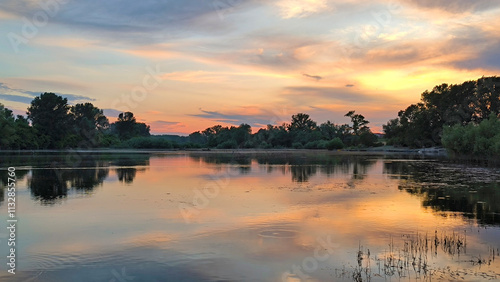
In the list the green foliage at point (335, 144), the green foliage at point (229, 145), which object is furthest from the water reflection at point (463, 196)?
the green foliage at point (229, 145)

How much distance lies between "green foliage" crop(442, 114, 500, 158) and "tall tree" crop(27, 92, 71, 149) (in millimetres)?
100129

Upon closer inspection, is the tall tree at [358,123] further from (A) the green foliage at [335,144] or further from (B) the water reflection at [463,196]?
(B) the water reflection at [463,196]

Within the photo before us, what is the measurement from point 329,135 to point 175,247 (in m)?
165

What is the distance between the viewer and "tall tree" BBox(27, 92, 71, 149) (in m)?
111

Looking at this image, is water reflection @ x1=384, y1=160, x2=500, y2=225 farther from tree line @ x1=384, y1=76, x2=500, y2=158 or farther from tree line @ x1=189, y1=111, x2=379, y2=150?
tree line @ x1=189, y1=111, x2=379, y2=150

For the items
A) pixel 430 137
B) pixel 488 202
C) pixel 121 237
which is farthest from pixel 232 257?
pixel 430 137

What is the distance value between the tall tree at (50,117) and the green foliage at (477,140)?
100129 mm

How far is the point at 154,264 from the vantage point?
977 cm

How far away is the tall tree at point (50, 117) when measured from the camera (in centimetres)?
11138

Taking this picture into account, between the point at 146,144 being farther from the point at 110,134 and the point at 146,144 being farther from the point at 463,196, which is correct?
the point at 463,196

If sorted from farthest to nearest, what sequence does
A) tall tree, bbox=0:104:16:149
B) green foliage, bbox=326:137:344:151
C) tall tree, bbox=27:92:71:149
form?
green foliage, bbox=326:137:344:151 < tall tree, bbox=27:92:71:149 < tall tree, bbox=0:104:16:149

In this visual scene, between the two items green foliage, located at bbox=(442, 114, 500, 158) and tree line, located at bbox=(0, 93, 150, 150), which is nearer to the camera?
green foliage, located at bbox=(442, 114, 500, 158)

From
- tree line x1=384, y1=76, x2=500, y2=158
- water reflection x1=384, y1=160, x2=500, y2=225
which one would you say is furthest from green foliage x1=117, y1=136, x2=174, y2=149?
water reflection x1=384, y1=160, x2=500, y2=225

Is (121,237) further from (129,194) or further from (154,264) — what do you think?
(129,194)
